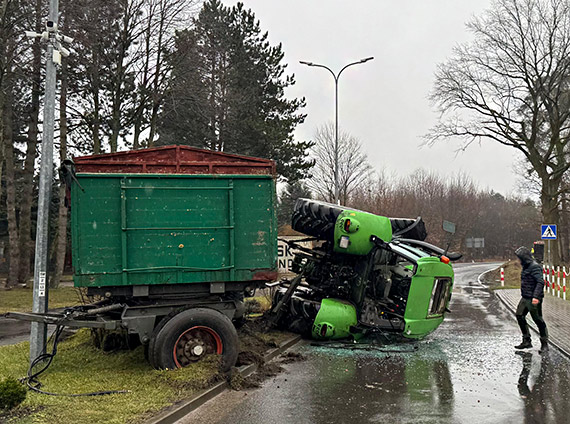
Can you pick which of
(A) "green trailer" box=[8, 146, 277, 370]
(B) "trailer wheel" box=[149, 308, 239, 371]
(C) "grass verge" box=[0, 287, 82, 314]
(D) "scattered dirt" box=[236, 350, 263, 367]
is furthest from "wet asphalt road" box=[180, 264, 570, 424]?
(C) "grass verge" box=[0, 287, 82, 314]

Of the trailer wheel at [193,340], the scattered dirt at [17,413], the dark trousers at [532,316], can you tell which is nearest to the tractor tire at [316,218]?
the trailer wheel at [193,340]

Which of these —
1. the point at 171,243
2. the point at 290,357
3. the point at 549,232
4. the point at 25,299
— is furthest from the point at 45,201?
the point at 549,232

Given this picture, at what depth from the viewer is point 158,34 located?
2114 centimetres

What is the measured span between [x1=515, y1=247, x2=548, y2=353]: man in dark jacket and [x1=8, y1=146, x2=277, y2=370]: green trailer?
509 cm

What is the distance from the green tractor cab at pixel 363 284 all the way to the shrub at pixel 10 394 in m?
5.47

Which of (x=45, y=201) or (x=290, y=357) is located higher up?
(x=45, y=201)

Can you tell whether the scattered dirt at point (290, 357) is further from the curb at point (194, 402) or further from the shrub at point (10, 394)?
the shrub at point (10, 394)

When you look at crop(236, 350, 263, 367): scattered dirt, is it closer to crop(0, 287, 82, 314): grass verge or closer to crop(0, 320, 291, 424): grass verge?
crop(0, 320, 291, 424): grass verge

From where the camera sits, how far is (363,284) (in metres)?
10.1

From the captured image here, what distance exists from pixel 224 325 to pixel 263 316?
11.3 ft

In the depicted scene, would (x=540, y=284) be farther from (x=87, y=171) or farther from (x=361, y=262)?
(x=87, y=171)

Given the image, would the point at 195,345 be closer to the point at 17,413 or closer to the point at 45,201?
the point at 17,413

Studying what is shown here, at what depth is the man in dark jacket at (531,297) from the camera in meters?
9.87

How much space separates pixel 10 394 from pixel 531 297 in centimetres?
859
